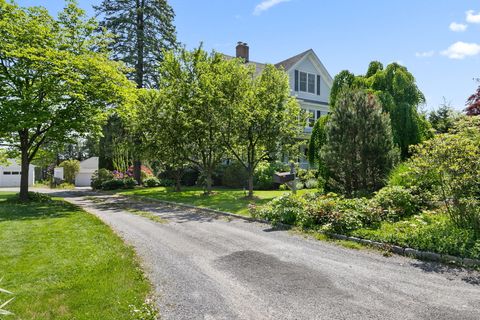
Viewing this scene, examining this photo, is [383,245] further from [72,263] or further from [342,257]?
[72,263]

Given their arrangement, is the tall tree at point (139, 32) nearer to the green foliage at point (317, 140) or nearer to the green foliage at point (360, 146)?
the green foliage at point (317, 140)

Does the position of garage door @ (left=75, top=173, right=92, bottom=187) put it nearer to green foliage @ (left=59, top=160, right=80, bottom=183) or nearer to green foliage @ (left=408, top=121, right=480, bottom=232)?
green foliage @ (left=59, top=160, right=80, bottom=183)

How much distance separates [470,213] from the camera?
294 inches

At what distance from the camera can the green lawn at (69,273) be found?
4426 millimetres

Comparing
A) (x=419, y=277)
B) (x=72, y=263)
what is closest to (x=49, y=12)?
(x=72, y=263)

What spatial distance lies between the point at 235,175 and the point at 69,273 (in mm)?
19591

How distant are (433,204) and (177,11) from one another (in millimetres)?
28177

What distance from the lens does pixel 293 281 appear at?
5.51 meters

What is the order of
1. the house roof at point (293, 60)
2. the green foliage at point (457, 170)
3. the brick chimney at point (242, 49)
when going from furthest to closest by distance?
the brick chimney at point (242, 49) → the house roof at point (293, 60) → the green foliage at point (457, 170)

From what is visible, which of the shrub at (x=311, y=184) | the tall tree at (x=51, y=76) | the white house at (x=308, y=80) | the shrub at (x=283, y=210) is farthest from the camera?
the white house at (x=308, y=80)

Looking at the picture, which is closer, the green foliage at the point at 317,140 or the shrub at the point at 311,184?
the green foliage at the point at 317,140

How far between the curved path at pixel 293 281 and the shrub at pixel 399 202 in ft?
9.58

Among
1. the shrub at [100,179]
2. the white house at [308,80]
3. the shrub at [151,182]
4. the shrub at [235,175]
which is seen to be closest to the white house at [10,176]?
the shrub at [100,179]

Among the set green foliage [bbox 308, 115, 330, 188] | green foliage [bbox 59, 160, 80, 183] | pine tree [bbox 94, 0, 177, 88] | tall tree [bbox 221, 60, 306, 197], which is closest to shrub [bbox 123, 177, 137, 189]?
pine tree [bbox 94, 0, 177, 88]
